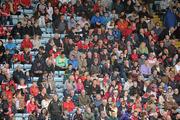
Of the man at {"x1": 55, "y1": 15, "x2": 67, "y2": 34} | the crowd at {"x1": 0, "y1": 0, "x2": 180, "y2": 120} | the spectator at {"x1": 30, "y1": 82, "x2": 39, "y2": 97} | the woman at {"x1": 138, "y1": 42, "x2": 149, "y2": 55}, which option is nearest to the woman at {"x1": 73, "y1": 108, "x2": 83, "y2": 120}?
the crowd at {"x1": 0, "y1": 0, "x2": 180, "y2": 120}

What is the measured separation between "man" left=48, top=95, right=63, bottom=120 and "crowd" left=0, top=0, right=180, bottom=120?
26mm

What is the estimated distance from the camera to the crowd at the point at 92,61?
21.0 m

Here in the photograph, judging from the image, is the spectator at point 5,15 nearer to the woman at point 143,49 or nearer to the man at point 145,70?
the woman at point 143,49

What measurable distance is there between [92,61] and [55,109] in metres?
2.88

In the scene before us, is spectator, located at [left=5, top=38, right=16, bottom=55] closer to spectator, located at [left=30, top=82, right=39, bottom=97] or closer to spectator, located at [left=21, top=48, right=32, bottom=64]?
spectator, located at [left=21, top=48, right=32, bottom=64]

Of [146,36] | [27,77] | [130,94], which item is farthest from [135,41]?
[27,77]

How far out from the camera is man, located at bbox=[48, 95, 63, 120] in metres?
20.6

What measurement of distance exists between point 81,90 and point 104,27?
378 cm

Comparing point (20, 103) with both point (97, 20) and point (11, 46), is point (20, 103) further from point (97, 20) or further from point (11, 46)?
point (97, 20)

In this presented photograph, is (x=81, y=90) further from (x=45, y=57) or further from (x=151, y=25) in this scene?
(x=151, y=25)

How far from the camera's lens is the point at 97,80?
21.9m

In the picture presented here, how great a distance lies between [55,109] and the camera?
813 inches

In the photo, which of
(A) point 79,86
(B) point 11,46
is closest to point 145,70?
(A) point 79,86

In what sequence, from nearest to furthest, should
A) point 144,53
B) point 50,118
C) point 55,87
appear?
point 50,118 < point 55,87 < point 144,53
